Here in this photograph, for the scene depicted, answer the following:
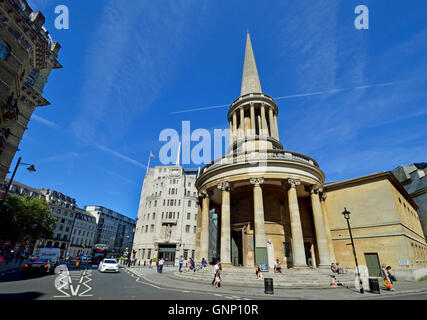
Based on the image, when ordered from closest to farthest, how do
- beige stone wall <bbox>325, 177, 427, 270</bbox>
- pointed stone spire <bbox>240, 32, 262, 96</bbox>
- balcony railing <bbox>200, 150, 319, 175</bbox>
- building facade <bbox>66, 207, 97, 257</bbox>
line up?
beige stone wall <bbox>325, 177, 427, 270</bbox>, balcony railing <bbox>200, 150, 319, 175</bbox>, pointed stone spire <bbox>240, 32, 262, 96</bbox>, building facade <bbox>66, 207, 97, 257</bbox>

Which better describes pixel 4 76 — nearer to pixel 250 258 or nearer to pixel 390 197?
pixel 250 258

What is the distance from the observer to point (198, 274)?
18531mm

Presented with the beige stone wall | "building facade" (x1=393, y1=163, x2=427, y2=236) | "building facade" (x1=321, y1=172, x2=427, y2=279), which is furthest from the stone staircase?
"building facade" (x1=393, y1=163, x2=427, y2=236)

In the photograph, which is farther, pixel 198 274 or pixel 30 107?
pixel 30 107

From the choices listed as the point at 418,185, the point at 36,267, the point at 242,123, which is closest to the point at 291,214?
the point at 242,123

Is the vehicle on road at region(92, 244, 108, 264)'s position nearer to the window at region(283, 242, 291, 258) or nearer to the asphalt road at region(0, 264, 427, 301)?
the asphalt road at region(0, 264, 427, 301)

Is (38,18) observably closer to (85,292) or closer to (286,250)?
(85,292)

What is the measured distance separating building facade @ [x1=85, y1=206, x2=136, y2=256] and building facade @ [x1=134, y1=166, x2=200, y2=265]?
4898cm

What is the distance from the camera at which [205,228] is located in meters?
22.7

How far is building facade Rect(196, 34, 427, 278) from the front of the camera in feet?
Answer: 64.6

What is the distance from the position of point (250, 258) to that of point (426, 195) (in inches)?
1560

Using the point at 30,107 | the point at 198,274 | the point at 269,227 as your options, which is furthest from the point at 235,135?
the point at 30,107

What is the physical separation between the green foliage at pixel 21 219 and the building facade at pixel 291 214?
3000cm
